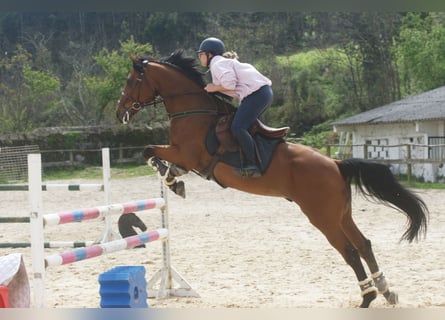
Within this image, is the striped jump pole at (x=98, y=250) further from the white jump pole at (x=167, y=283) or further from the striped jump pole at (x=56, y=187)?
the striped jump pole at (x=56, y=187)

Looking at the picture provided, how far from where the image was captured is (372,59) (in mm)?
39625

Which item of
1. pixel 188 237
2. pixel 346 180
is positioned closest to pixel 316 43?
pixel 188 237

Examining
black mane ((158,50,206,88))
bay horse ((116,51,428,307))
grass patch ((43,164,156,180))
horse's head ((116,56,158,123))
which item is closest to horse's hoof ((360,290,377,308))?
bay horse ((116,51,428,307))

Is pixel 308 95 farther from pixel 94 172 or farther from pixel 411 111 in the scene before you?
pixel 94 172

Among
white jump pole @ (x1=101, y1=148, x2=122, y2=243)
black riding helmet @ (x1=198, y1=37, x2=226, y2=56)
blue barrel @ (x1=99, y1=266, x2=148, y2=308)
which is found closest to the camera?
blue barrel @ (x1=99, y1=266, x2=148, y2=308)

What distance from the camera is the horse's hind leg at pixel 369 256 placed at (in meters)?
4.50

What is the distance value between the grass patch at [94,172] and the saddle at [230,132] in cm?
1685

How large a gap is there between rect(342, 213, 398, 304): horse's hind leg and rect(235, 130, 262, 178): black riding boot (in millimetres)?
728

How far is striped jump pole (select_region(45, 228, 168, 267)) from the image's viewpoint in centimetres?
381

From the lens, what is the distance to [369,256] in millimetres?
4598

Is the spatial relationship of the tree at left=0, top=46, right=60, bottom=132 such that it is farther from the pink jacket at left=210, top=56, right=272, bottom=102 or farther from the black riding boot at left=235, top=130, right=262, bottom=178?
the black riding boot at left=235, top=130, right=262, bottom=178

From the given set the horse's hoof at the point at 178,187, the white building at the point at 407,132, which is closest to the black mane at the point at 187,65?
the horse's hoof at the point at 178,187

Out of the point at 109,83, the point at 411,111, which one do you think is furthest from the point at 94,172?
the point at 109,83

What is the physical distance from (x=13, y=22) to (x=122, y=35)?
9.91 m
